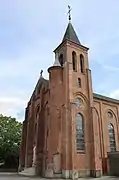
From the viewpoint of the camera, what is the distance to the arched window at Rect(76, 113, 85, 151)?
25427 millimetres

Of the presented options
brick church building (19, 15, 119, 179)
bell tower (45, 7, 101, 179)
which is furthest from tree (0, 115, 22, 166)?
bell tower (45, 7, 101, 179)

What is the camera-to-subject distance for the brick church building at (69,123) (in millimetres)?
24078

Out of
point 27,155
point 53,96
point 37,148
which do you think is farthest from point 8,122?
point 53,96

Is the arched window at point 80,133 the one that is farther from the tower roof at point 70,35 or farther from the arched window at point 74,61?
the tower roof at point 70,35

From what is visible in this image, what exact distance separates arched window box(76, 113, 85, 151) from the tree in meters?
19.9

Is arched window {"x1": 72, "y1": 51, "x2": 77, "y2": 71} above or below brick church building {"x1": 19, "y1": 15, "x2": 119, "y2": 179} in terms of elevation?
above

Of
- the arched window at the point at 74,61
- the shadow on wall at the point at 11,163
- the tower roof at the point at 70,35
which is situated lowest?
the shadow on wall at the point at 11,163

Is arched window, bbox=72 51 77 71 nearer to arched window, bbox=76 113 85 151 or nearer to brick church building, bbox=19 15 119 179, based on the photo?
brick church building, bbox=19 15 119 179

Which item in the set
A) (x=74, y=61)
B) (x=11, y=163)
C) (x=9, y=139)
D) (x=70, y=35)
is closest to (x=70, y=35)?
(x=70, y=35)

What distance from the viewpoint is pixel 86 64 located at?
103 feet

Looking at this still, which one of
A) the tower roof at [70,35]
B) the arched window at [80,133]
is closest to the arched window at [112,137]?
the arched window at [80,133]

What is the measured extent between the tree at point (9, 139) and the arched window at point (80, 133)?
1988 centimetres

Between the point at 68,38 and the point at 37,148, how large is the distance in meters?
16.5

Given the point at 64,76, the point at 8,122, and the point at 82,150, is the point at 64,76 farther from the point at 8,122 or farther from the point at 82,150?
the point at 8,122
